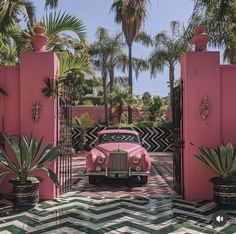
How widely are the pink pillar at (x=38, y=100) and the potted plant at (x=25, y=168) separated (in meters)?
0.46

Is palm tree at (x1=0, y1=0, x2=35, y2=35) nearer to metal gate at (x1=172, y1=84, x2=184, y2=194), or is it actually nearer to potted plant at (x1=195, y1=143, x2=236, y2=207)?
metal gate at (x1=172, y1=84, x2=184, y2=194)

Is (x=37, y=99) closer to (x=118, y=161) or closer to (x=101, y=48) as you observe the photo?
(x=118, y=161)

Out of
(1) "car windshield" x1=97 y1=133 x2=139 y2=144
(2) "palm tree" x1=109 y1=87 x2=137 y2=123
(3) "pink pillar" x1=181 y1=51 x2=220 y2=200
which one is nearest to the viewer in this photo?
(3) "pink pillar" x1=181 y1=51 x2=220 y2=200

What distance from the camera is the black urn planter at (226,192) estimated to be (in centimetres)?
607

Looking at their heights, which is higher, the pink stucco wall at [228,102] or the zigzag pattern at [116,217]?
the pink stucco wall at [228,102]

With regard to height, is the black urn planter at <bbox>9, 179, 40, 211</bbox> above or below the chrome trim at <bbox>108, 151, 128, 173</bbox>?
below

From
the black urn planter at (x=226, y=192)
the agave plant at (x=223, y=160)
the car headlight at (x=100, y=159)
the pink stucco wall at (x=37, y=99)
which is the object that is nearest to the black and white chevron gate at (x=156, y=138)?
the car headlight at (x=100, y=159)

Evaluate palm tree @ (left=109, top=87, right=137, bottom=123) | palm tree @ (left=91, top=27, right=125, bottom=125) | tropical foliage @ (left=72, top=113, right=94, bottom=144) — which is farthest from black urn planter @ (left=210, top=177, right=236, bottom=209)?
palm tree @ (left=91, top=27, right=125, bottom=125)

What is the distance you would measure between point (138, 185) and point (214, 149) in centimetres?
302

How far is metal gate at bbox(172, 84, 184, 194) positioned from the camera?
7316 mm

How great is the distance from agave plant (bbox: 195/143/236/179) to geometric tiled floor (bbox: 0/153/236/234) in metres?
0.71

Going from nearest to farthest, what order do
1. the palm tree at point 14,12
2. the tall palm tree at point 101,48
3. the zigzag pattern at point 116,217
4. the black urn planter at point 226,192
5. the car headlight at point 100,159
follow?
the zigzag pattern at point 116,217, the black urn planter at point 226,192, the palm tree at point 14,12, the car headlight at point 100,159, the tall palm tree at point 101,48

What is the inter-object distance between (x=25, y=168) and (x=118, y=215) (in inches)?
78.1

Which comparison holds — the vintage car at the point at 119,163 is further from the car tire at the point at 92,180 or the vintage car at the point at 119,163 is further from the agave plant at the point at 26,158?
the agave plant at the point at 26,158
